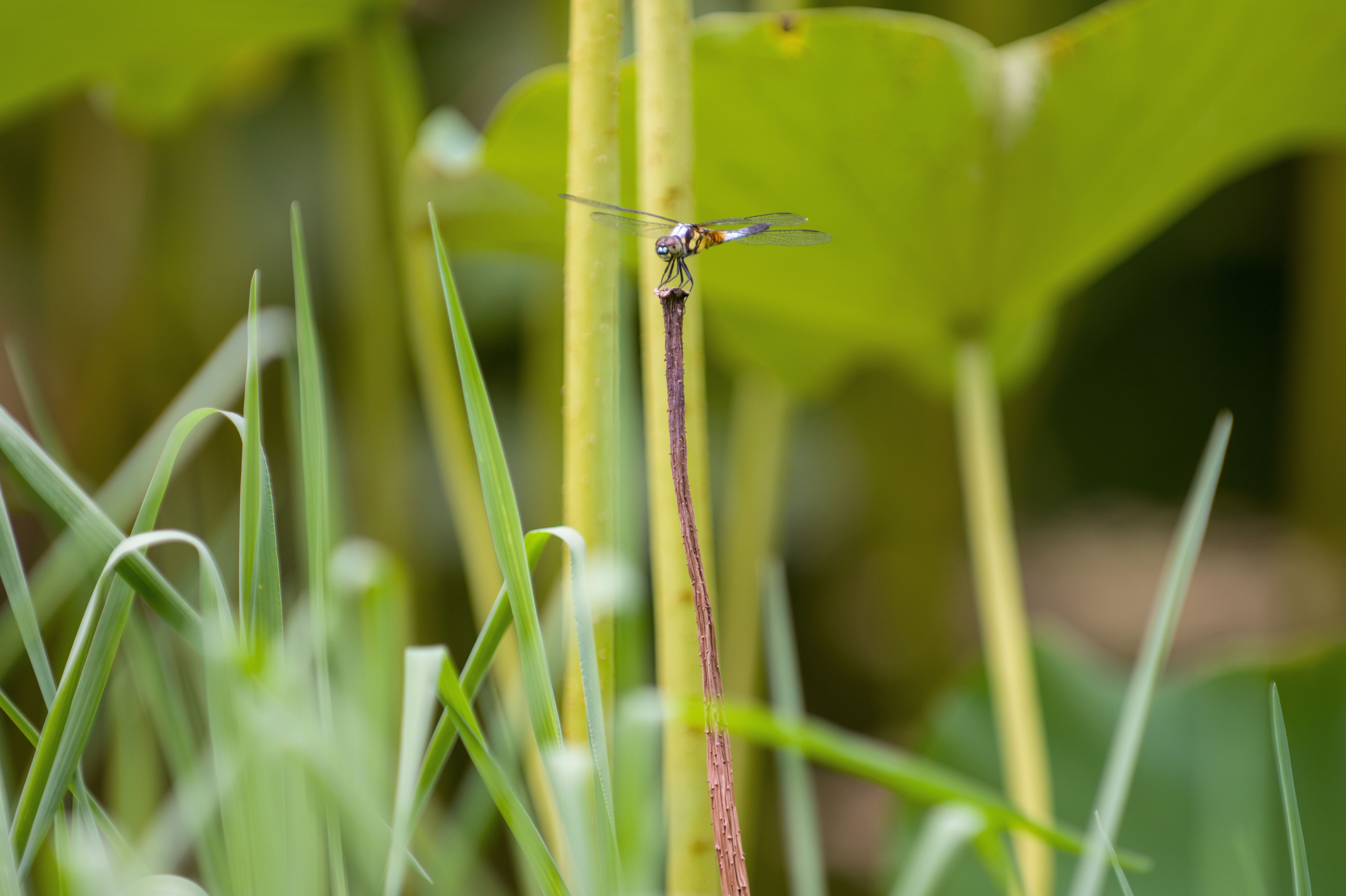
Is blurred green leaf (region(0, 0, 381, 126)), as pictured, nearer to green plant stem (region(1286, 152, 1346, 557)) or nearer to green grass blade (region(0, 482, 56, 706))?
green grass blade (region(0, 482, 56, 706))

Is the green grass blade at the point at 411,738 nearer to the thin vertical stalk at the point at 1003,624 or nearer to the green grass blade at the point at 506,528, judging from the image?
Answer: the green grass blade at the point at 506,528

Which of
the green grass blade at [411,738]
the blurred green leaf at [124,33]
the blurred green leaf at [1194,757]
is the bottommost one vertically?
the blurred green leaf at [1194,757]

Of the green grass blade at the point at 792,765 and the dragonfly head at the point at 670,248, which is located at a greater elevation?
the dragonfly head at the point at 670,248

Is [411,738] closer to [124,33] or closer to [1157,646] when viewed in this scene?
[1157,646]

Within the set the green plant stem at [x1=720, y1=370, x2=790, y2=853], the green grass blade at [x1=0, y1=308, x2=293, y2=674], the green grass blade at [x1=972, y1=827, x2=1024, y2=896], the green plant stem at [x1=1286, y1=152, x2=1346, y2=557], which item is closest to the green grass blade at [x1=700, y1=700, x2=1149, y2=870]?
the green grass blade at [x1=972, y1=827, x2=1024, y2=896]

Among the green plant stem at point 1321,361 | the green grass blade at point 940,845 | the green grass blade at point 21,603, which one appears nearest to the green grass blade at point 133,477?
the green grass blade at point 21,603

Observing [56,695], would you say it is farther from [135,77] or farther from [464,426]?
[135,77]

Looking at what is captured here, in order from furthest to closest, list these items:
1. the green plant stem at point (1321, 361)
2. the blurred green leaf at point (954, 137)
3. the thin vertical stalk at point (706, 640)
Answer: the green plant stem at point (1321, 361) → the blurred green leaf at point (954, 137) → the thin vertical stalk at point (706, 640)

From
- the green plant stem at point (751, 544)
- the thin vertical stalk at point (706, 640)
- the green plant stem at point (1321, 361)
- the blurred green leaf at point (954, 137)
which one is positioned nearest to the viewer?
the thin vertical stalk at point (706, 640)
